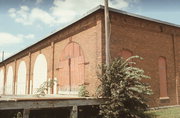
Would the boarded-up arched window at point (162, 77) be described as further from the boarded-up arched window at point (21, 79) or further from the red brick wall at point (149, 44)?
the boarded-up arched window at point (21, 79)

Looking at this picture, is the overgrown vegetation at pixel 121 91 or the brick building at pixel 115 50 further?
the brick building at pixel 115 50

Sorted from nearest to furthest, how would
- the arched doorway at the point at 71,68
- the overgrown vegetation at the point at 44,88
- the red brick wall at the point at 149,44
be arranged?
1. the overgrown vegetation at the point at 44,88
2. the red brick wall at the point at 149,44
3. the arched doorway at the point at 71,68

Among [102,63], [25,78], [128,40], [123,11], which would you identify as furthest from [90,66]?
[25,78]

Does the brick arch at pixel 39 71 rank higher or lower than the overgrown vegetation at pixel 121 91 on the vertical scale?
higher

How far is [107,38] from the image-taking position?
11633 millimetres

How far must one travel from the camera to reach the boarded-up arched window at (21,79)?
23.4 metres

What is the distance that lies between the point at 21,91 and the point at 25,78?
1872 millimetres

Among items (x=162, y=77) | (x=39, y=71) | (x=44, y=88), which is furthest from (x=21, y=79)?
(x=162, y=77)

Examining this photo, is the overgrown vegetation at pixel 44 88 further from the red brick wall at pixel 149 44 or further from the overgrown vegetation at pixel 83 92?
the red brick wall at pixel 149 44

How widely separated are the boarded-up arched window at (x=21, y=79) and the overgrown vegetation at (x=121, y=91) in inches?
579

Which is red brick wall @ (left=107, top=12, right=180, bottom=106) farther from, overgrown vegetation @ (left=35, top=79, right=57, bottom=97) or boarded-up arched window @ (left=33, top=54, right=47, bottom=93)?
boarded-up arched window @ (left=33, top=54, right=47, bottom=93)

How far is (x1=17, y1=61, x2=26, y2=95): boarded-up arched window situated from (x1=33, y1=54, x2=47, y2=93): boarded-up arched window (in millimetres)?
3177

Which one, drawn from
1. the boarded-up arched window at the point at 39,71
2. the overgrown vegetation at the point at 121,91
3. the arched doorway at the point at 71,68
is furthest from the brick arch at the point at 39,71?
the overgrown vegetation at the point at 121,91

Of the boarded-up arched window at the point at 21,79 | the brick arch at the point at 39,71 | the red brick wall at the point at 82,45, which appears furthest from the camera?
the boarded-up arched window at the point at 21,79
